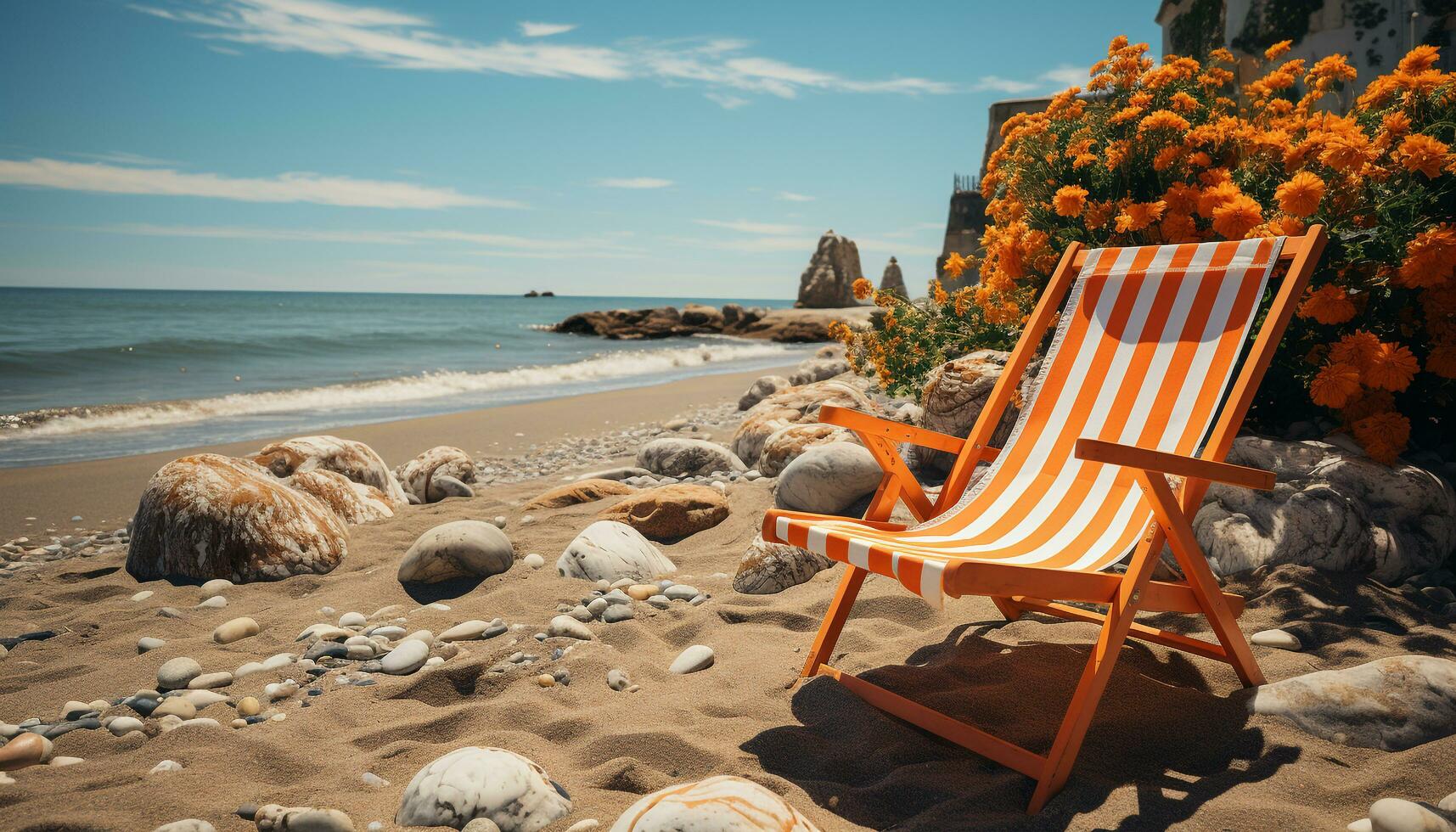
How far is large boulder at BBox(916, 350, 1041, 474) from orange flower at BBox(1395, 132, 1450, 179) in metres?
1.56

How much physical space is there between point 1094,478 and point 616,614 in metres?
1.61

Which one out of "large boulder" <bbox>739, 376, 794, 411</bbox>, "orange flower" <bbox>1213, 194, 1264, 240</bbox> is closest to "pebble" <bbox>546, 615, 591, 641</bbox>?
"orange flower" <bbox>1213, 194, 1264, 240</bbox>

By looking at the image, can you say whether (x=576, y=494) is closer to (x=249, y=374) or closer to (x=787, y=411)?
(x=787, y=411)

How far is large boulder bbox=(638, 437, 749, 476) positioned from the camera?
17.5ft

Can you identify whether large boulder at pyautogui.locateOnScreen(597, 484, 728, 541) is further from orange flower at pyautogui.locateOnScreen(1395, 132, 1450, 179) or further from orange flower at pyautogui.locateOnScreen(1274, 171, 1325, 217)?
orange flower at pyautogui.locateOnScreen(1395, 132, 1450, 179)

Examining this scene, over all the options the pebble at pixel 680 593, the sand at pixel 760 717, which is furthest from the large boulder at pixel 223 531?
the pebble at pixel 680 593

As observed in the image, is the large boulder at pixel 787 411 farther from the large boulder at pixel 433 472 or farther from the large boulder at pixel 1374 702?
the large boulder at pixel 1374 702

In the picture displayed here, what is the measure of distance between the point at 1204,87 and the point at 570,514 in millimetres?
3736

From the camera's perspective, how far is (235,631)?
9.70ft

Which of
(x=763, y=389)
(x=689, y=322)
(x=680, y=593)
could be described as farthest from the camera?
(x=689, y=322)

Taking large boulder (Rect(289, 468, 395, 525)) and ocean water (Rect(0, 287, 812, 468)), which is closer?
large boulder (Rect(289, 468, 395, 525))

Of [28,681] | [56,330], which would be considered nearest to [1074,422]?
[28,681]

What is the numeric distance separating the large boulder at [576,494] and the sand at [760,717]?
1208mm

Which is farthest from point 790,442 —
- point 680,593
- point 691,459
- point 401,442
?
point 401,442
